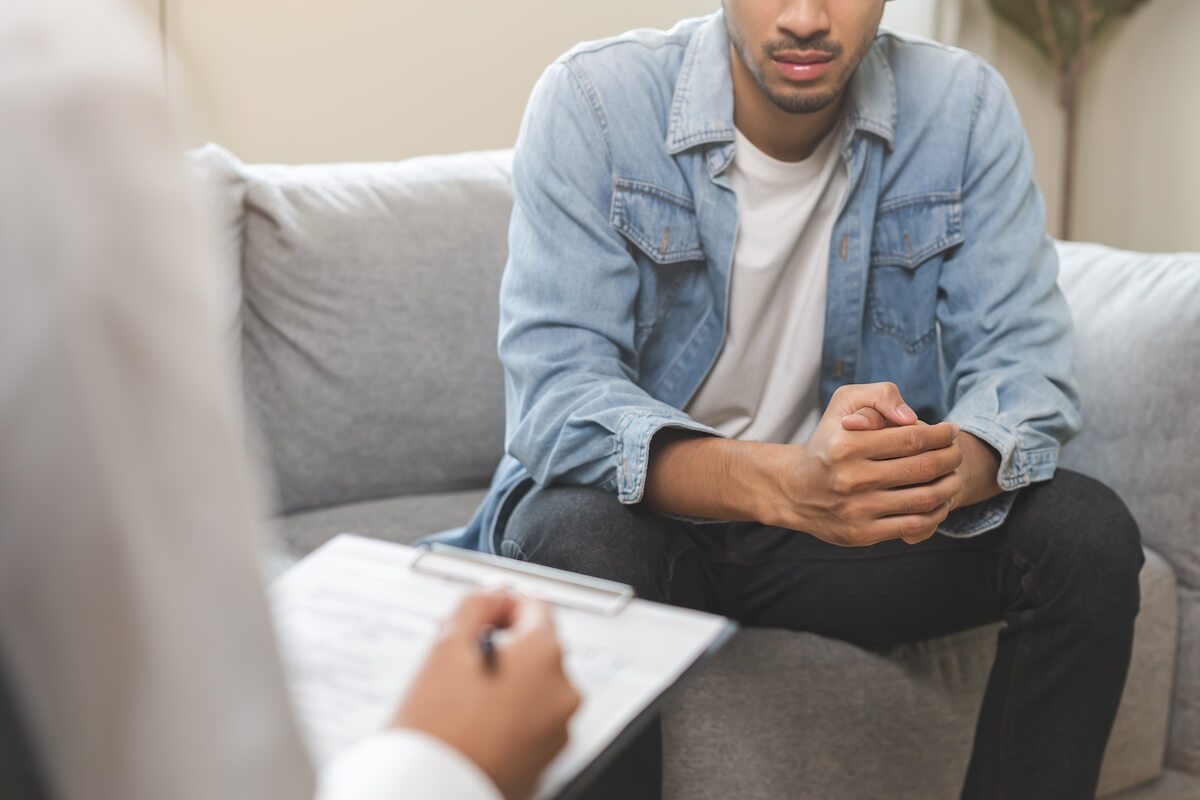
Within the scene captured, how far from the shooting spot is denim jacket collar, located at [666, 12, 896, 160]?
130 centimetres

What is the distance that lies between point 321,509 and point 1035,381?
957 mm

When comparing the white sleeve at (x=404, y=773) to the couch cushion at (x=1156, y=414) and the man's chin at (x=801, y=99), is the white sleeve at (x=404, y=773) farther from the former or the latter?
the couch cushion at (x=1156, y=414)

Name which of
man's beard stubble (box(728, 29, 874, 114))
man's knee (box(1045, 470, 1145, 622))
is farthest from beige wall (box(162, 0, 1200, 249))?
man's knee (box(1045, 470, 1145, 622))

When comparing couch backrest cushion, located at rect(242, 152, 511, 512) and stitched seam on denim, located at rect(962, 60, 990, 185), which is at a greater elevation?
stitched seam on denim, located at rect(962, 60, 990, 185)

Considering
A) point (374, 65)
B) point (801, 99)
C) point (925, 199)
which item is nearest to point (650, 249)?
point (801, 99)

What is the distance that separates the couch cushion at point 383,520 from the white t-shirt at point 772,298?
0.40 meters

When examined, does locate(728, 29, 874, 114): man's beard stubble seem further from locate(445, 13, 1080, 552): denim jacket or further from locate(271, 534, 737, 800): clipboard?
locate(271, 534, 737, 800): clipboard

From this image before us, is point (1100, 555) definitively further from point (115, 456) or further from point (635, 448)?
point (115, 456)

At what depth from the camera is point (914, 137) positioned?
53.9 inches

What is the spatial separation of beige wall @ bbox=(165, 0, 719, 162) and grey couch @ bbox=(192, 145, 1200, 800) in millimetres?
627

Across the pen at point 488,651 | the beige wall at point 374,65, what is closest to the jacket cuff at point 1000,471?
the pen at point 488,651

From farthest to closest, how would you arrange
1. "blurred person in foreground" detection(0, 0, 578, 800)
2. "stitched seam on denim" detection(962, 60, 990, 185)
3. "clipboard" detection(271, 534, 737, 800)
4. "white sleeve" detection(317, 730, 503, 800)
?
"stitched seam on denim" detection(962, 60, 990, 185) → "clipboard" detection(271, 534, 737, 800) → "white sleeve" detection(317, 730, 503, 800) → "blurred person in foreground" detection(0, 0, 578, 800)

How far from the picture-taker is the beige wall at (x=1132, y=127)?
2.71 meters

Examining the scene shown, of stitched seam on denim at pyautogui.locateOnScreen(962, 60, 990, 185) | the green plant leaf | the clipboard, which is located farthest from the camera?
the green plant leaf
